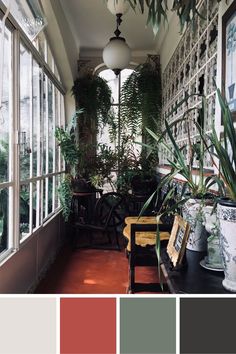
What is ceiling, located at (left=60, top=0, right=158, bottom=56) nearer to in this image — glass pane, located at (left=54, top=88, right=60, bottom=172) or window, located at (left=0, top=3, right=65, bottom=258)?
window, located at (left=0, top=3, right=65, bottom=258)

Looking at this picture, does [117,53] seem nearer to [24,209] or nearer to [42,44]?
[42,44]

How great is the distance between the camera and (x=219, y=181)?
4.19 ft

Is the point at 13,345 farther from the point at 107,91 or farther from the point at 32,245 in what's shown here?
the point at 107,91

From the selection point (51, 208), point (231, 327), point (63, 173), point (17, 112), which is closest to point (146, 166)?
point (63, 173)

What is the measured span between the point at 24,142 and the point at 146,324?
2.22 meters

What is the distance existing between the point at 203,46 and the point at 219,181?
1.71 m

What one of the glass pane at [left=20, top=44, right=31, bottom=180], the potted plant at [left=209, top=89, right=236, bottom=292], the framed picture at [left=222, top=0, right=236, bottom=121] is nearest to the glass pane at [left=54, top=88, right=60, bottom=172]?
the glass pane at [left=20, top=44, right=31, bottom=180]

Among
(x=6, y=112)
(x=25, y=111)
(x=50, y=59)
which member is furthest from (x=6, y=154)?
(x=50, y=59)

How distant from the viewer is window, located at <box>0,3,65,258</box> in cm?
231

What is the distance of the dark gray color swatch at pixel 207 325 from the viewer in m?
0.87

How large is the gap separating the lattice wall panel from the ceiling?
91 centimetres

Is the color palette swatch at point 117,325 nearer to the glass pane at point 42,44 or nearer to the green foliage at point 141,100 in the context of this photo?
the glass pane at point 42,44

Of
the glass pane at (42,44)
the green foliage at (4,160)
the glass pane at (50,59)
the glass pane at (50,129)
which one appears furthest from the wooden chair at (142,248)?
the glass pane at (50,59)

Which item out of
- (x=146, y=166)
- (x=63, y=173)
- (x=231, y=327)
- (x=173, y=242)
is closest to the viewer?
(x=231, y=327)
